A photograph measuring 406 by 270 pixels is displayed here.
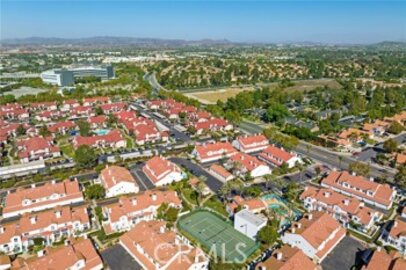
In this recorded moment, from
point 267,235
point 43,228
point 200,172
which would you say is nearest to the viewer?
point 267,235

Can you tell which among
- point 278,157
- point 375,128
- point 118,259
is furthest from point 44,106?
point 375,128

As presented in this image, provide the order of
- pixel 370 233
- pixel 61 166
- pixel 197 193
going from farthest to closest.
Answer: pixel 61 166, pixel 197 193, pixel 370 233

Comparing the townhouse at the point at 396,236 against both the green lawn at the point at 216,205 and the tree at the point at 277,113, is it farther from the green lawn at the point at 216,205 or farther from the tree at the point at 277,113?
the tree at the point at 277,113

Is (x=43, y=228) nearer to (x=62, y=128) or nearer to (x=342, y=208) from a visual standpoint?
(x=342, y=208)

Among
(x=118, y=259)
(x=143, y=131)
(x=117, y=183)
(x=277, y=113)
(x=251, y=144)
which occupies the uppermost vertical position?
(x=277, y=113)

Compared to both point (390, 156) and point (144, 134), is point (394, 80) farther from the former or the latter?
point (144, 134)

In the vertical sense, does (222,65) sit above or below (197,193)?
above

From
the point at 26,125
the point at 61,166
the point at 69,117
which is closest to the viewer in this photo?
the point at 61,166

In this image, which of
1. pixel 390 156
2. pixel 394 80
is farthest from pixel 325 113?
pixel 394 80
